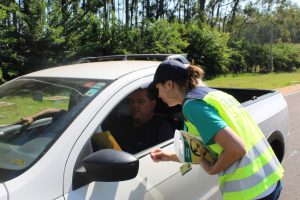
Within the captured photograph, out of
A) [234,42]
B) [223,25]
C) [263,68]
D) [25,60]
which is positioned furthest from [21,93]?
[223,25]

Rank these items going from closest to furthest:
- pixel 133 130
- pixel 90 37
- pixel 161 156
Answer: pixel 161 156 → pixel 133 130 → pixel 90 37

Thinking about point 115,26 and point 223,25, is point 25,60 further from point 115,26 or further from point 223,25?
point 223,25

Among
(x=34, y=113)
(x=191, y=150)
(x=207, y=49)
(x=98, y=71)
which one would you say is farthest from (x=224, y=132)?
(x=207, y=49)

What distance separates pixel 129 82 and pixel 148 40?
73.1 ft

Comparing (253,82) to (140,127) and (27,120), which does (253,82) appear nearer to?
(140,127)

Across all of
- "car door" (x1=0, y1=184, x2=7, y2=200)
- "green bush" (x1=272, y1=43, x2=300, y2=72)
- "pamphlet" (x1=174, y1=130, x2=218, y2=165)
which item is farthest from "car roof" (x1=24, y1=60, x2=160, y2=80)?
"green bush" (x1=272, y1=43, x2=300, y2=72)

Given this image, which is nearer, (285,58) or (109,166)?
(109,166)

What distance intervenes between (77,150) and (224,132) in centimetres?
79

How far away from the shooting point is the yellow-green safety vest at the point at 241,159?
2.42m

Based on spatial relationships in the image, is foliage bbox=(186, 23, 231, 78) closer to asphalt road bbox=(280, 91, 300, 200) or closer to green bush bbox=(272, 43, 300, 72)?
green bush bbox=(272, 43, 300, 72)

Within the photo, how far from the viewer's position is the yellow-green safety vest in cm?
242

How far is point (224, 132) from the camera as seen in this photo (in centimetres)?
229

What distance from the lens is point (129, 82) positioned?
281cm

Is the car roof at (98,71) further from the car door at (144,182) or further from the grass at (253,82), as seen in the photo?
the grass at (253,82)
